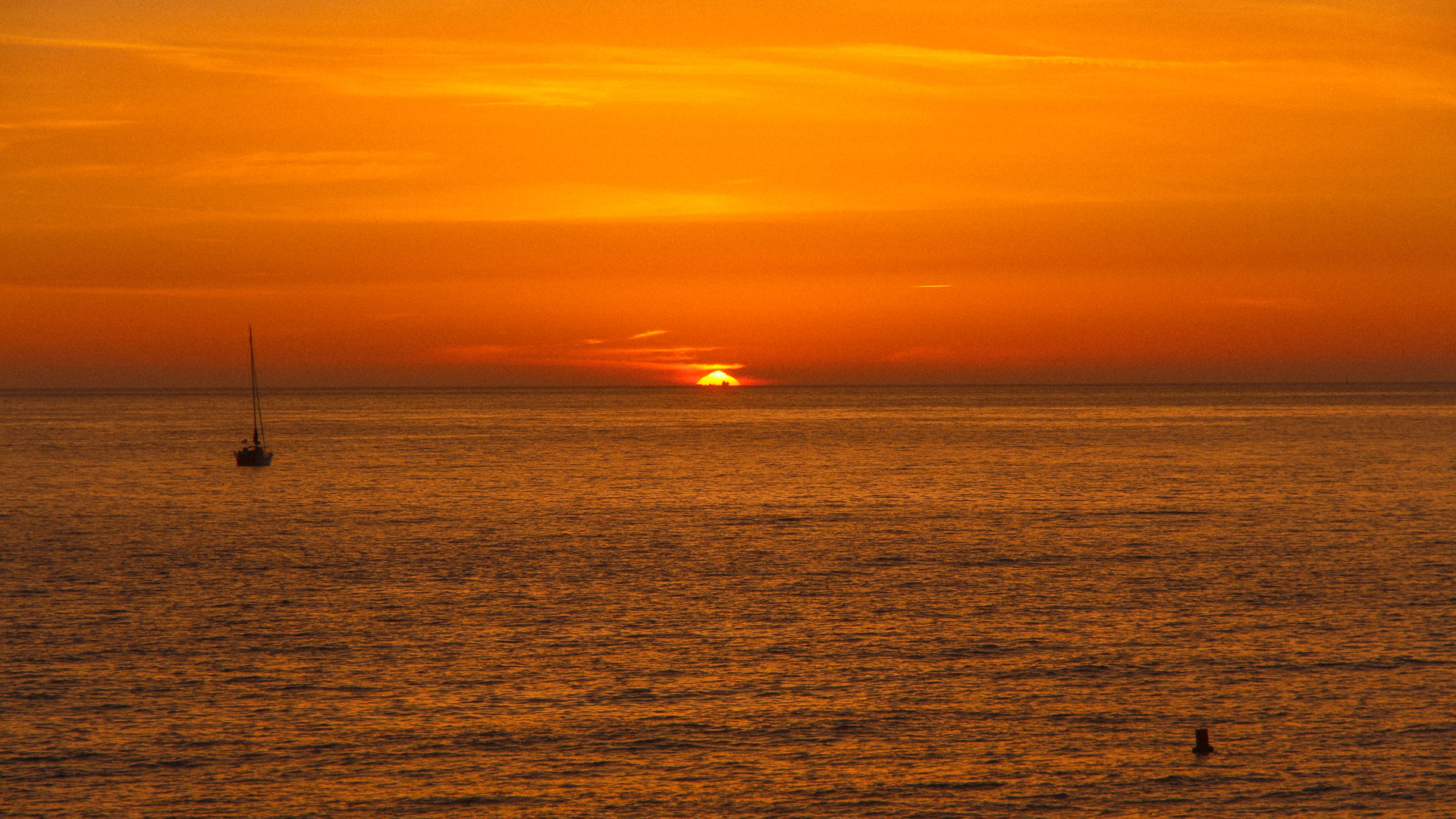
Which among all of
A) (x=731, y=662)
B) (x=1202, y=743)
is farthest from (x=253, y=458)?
(x=1202, y=743)

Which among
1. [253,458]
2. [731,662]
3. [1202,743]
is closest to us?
Result: [1202,743]

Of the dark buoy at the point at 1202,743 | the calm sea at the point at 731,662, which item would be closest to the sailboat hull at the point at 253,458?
the calm sea at the point at 731,662

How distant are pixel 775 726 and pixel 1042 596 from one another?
21.6 meters

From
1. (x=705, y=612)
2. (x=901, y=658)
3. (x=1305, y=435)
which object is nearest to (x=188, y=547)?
(x=705, y=612)

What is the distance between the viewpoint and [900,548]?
224 ft

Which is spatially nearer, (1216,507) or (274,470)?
(1216,507)

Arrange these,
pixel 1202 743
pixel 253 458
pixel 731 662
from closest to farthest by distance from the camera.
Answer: pixel 1202 743 < pixel 731 662 < pixel 253 458

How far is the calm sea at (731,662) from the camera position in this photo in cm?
2980

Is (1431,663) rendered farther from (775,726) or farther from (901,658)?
(775,726)

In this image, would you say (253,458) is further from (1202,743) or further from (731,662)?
(1202,743)

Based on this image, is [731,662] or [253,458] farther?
[253,458]

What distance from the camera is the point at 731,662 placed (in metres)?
40.8

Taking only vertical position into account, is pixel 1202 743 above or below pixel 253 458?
below

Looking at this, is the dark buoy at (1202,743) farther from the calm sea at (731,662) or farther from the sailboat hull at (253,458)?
the sailboat hull at (253,458)
